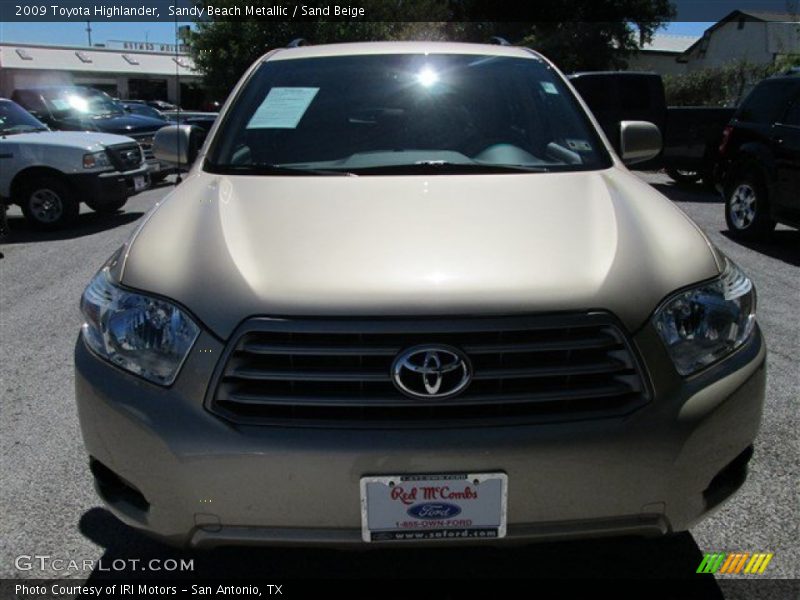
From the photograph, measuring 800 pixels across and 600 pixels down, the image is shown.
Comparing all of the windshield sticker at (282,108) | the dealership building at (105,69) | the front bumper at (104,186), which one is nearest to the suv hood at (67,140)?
the front bumper at (104,186)

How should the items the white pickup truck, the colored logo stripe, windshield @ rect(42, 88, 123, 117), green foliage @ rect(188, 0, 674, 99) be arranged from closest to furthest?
the colored logo stripe → the white pickup truck → windshield @ rect(42, 88, 123, 117) → green foliage @ rect(188, 0, 674, 99)

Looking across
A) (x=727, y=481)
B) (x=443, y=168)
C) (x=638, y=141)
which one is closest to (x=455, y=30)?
(x=638, y=141)

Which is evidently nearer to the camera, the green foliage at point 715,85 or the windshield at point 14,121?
the windshield at point 14,121

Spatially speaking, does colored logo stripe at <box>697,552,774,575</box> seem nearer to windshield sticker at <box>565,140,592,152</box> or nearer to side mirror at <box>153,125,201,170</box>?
windshield sticker at <box>565,140,592,152</box>

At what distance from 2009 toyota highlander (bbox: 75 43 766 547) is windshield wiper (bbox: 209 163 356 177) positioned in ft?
2.05

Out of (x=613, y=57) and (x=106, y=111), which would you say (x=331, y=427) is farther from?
(x=613, y=57)

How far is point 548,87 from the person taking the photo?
3.61 meters

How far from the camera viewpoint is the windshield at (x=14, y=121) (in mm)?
10078

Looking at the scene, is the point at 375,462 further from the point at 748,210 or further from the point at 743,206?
the point at 743,206

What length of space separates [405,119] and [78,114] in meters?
12.1

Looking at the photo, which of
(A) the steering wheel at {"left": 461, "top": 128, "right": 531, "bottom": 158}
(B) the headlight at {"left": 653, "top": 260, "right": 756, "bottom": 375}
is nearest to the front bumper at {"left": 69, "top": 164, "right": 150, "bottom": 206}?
(A) the steering wheel at {"left": 461, "top": 128, "right": 531, "bottom": 158}

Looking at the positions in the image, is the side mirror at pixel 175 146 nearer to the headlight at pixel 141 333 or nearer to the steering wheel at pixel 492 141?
the steering wheel at pixel 492 141

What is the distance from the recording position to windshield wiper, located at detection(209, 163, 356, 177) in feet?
9.73

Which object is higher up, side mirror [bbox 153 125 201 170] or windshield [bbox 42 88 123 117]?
side mirror [bbox 153 125 201 170]
